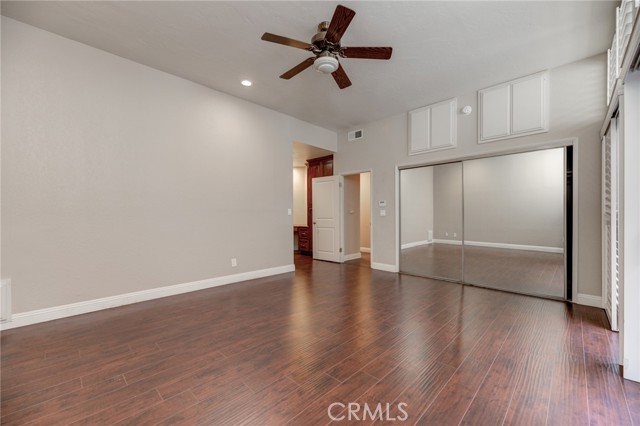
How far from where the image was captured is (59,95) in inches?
115

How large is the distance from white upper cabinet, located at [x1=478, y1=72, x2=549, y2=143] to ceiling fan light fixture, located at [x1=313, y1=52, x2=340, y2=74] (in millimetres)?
2804

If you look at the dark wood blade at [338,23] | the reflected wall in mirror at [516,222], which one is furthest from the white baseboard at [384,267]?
the dark wood blade at [338,23]

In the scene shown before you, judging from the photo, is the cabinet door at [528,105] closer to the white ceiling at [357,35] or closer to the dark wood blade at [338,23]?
the white ceiling at [357,35]

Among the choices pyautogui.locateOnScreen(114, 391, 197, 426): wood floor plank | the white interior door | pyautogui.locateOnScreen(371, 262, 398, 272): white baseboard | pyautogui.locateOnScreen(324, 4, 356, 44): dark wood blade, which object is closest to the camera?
pyautogui.locateOnScreen(114, 391, 197, 426): wood floor plank

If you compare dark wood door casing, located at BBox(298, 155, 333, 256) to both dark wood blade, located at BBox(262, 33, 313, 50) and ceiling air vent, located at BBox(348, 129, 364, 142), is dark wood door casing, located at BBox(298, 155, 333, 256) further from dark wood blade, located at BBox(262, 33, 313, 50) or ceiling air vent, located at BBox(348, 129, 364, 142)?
dark wood blade, located at BBox(262, 33, 313, 50)

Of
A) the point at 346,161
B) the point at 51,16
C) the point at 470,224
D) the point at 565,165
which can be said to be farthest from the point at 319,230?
the point at 51,16

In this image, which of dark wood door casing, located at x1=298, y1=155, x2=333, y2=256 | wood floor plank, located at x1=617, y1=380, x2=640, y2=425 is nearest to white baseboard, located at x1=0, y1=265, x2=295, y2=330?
dark wood door casing, located at x1=298, y1=155, x2=333, y2=256

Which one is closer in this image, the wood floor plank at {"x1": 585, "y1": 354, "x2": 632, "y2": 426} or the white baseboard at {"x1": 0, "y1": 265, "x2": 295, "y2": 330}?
the wood floor plank at {"x1": 585, "y1": 354, "x2": 632, "y2": 426}

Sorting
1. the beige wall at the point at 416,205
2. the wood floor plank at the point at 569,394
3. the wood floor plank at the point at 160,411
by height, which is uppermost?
the beige wall at the point at 416,205

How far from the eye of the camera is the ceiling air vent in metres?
5.83

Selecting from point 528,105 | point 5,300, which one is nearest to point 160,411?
point 5,300

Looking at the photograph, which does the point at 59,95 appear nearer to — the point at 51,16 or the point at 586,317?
the point at 51,16

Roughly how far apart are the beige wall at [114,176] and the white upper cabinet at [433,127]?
294 centimetres

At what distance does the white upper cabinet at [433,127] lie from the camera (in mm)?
4441
